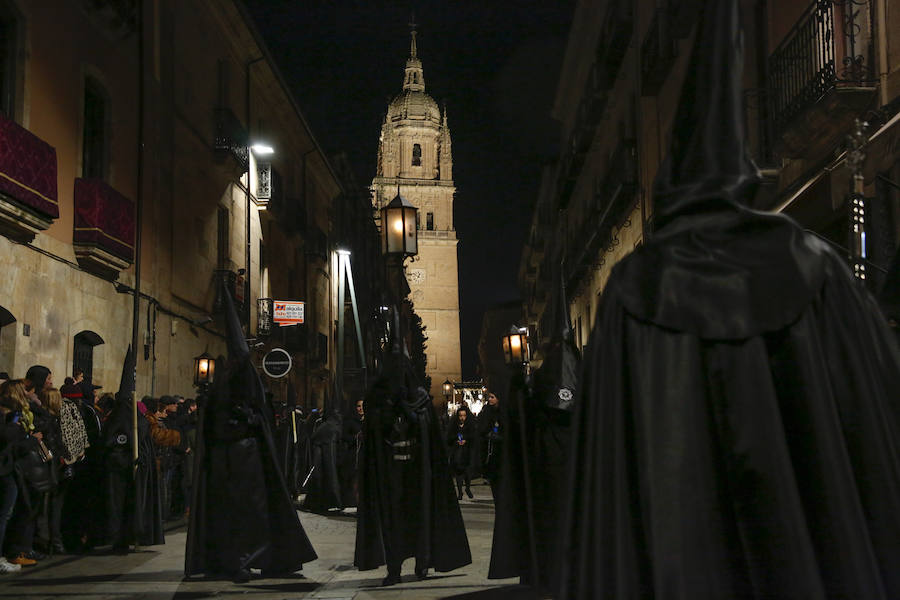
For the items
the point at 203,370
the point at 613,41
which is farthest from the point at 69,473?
the point at 613,41

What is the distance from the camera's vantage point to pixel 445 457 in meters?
8.79

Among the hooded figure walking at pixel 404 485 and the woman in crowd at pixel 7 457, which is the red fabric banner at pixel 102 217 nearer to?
the woman in crowd at pixel 7 457

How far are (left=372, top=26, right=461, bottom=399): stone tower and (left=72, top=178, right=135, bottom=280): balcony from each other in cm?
7339

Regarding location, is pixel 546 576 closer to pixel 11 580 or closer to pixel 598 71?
pixel 11 580

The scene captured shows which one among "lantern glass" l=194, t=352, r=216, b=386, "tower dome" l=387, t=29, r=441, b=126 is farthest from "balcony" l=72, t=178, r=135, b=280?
"tower dome" l=387, t=29, r=441, b=126

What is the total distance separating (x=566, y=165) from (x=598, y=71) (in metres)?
8.89

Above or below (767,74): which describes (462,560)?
below

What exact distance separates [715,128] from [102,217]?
1536cm

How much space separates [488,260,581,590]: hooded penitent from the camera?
7238 millimetres

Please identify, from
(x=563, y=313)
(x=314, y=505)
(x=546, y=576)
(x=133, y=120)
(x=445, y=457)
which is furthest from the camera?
(x=133, y=120)

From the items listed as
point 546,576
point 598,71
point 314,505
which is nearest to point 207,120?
point 598,71

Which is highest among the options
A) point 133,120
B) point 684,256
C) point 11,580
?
point 133,120

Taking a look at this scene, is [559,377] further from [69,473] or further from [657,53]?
[657,53]

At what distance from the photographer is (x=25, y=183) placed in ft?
43.8
